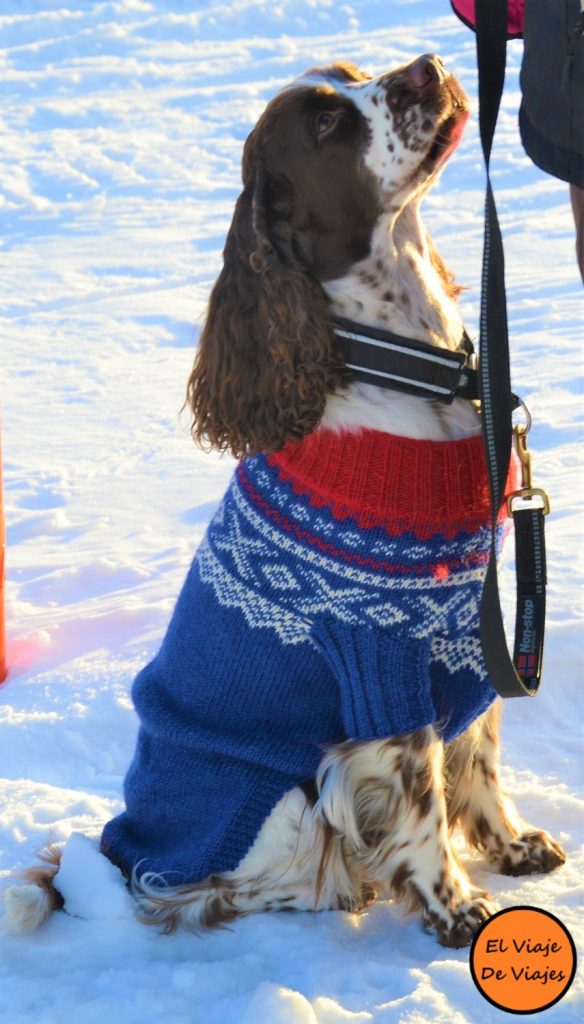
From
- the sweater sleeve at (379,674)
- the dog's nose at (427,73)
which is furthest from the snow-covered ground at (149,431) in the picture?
the dog's nose at (427,73)

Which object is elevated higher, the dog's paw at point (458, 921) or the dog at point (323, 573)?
the dog at point (323, 573)

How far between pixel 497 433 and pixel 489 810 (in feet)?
3.25

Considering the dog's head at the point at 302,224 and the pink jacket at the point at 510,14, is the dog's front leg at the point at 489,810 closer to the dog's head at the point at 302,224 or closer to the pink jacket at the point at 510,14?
the dog's head at the point at 302,224

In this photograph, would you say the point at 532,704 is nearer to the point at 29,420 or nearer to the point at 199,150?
the point at 29,420

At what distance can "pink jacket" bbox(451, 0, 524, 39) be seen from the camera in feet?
8.02

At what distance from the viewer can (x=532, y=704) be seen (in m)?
3.57

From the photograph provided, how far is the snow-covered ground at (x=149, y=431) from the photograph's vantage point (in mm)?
2473

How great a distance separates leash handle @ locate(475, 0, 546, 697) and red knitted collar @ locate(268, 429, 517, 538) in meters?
0.12

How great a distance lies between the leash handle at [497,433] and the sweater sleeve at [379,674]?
0.15 metres

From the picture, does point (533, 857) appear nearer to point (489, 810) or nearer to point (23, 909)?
point (489, 810)

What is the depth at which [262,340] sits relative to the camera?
2598 mm

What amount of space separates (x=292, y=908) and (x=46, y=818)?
0.73m

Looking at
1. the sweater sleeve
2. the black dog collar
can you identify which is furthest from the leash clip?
the sweater sleeve

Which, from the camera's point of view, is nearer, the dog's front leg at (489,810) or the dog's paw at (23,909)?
the dog's paw at (23,909)
